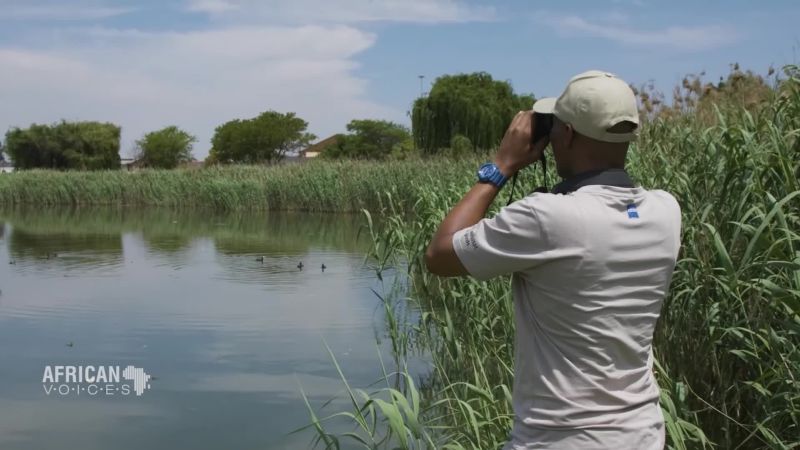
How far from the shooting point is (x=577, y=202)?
1.44m

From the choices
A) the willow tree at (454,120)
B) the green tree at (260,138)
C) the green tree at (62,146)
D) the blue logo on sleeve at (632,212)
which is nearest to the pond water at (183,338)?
the blue logo on sleeve at (632,212)

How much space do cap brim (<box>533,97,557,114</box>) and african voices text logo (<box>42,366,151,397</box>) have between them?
4342 millimetres

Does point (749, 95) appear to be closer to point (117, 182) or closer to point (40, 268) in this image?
point (40, 268)

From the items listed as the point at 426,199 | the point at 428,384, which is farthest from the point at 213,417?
the point at 426,199

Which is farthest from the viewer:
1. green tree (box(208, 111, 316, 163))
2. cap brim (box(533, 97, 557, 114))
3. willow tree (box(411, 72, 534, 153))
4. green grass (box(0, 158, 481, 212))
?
green tree (box(208, 111, 316, 163))

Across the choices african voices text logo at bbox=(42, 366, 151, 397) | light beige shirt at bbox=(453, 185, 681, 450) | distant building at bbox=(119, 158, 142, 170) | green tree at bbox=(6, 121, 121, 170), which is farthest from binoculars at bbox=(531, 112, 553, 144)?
green tree at bbox=(6, 121, 121, 170)

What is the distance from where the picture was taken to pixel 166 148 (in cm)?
5856

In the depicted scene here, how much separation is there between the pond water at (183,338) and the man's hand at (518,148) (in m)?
2.76

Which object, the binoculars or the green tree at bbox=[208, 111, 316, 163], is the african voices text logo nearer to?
the binoculars

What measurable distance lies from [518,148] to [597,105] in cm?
18

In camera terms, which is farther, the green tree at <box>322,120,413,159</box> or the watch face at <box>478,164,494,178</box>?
the green tree at <box>322,120,413,159</box>

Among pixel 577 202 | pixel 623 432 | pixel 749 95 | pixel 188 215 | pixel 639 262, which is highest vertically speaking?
pixel 749 95

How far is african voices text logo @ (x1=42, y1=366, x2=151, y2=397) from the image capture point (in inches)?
214

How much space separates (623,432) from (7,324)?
23.0 feet
